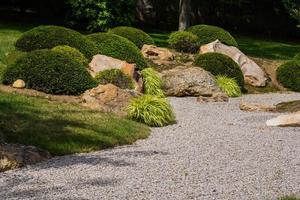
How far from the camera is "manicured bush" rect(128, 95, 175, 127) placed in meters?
12.6

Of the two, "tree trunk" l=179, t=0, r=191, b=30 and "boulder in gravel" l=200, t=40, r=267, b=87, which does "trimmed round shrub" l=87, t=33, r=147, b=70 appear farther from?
"tree trunk" l=179, t=0, r=191, b=30

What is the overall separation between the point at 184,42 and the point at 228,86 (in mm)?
4118

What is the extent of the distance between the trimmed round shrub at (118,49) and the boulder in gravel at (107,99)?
401 centimetres

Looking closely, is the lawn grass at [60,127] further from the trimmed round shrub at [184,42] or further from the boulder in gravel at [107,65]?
the trimmed round shrub at [184,42]

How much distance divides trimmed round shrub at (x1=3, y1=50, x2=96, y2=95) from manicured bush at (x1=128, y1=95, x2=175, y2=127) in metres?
1.73

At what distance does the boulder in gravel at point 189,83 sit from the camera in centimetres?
1728

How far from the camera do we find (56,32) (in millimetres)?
17047

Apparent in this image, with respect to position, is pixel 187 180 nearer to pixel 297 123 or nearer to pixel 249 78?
pixel 297 123

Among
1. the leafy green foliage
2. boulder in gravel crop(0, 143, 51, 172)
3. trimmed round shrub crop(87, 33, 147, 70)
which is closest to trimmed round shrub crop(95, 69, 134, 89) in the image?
trimmed round shrub crop(87, 33, 147, 70)

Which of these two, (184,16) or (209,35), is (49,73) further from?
(184,16)

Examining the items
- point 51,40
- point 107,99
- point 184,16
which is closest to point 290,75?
point 184,16

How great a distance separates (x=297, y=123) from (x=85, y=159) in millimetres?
5960

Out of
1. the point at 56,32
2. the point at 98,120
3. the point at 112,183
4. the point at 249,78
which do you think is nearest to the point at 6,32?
the point at 56,32

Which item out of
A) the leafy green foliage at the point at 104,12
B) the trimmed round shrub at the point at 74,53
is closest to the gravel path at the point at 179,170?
the trimmed round shrub at the point at 74,53
